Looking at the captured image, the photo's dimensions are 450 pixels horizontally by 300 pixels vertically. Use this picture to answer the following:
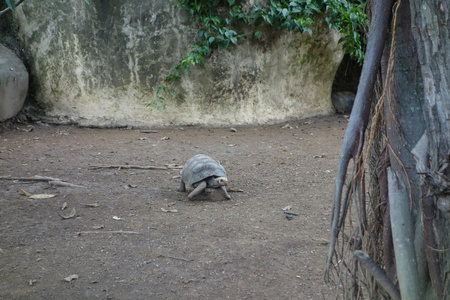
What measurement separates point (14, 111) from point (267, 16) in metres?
4.43

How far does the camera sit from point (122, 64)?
7.56m

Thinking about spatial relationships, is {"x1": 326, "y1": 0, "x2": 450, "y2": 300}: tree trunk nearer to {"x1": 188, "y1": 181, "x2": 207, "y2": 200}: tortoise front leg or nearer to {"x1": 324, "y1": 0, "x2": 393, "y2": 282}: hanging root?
{"x1": 324, "y1": 0, "x2": 393, "y2": 282}: hanging root

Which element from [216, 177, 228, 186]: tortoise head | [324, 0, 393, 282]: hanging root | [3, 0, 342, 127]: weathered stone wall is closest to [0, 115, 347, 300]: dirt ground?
[216, 177, 228, 186]: tortoise head

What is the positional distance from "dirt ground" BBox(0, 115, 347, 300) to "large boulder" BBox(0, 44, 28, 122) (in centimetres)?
55

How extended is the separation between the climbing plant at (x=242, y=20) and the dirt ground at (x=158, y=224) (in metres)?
1.60

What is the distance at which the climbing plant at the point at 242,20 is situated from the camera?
7453mm

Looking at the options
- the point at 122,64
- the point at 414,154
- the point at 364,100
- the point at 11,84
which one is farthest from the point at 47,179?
the point at 414,154

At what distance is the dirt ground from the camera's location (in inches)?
110

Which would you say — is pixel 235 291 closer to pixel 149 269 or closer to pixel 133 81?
pixel 149 269

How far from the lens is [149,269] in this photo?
9.77ft

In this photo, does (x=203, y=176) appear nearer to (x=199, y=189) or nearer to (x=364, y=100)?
(x=199, y=189)

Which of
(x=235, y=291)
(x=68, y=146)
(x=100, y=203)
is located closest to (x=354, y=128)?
(x=235, y=291)

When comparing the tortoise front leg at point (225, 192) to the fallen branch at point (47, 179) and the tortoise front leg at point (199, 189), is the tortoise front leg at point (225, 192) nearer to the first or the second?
the tortoise front leg at point (199, 189)

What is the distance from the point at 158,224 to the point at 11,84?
4.47 m
